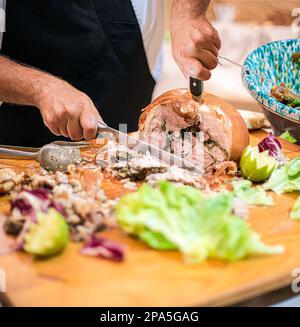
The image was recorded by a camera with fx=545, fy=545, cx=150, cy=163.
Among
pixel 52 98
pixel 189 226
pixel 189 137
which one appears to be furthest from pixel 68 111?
pixel 189 226

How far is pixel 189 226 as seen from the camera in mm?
1146

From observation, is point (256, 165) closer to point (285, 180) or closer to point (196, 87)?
point (285, 180)

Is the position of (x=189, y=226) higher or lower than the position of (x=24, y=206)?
higher

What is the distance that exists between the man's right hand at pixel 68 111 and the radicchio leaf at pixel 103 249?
0.48 m

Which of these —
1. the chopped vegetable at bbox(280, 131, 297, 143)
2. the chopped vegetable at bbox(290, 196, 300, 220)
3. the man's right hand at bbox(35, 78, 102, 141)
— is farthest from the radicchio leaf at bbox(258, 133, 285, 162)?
the man's right hand at bbox(35, 78, 102, 141)

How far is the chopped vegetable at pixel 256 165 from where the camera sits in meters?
1.58

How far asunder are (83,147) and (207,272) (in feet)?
2.85

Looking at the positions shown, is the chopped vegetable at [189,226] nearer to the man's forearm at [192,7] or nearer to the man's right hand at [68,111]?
the man's right hand at [68,111]

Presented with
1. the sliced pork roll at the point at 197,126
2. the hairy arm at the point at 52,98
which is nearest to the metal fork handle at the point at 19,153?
the hairy arm at the point at 52,98

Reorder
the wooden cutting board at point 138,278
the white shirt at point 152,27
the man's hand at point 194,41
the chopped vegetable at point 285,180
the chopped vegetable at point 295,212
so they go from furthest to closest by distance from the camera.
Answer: the white shirt at point 152,27 → the man's hand at point 194,41 → the chopped vegetable at point 285,180 → the chopped vegetable at point 295,212 → the wooden cutting board at point 138,278

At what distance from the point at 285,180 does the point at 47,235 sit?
753mm

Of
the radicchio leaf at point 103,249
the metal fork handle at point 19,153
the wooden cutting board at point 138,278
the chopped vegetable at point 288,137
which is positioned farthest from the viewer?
the chopped vegetable at point 288,137

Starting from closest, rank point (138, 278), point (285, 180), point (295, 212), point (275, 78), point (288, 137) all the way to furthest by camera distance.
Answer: point (138, 278) < point (295, 212) < point (285, 180) < point (288, 137) < point (275, 78)
